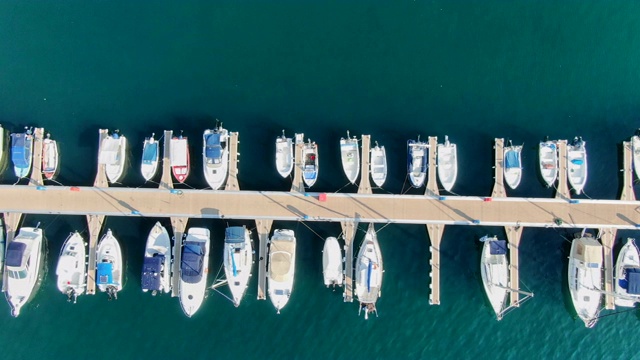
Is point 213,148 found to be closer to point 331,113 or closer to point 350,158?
point 331,113

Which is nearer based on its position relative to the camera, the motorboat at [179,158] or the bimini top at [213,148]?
the bimini top at [213,148]

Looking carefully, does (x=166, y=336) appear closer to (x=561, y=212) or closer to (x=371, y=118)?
(x=371, y=118)

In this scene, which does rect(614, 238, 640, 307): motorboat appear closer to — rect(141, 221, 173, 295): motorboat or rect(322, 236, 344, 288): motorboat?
rect(322, 236, 344, 288): motorboat

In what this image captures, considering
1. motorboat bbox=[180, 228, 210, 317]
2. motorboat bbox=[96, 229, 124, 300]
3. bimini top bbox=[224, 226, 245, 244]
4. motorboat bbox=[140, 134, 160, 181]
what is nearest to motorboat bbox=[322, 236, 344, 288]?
bimini top bbox=[224, 226, 245, 244]

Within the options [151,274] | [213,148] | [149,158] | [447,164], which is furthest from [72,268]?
[447,164]

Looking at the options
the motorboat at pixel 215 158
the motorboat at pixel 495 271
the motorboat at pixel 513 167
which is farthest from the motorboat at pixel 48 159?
the motorboat at pixel 513 167

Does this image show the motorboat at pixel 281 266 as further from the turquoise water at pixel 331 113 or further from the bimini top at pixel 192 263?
the bimini top at pixel 192 263

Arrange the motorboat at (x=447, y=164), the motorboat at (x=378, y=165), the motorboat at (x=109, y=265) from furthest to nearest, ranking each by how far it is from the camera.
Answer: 1. the motorboat at (x=378, y=165)
2. the motorboat at (x=447, y=164)
3. the motorboat at (x=109, y=265)
